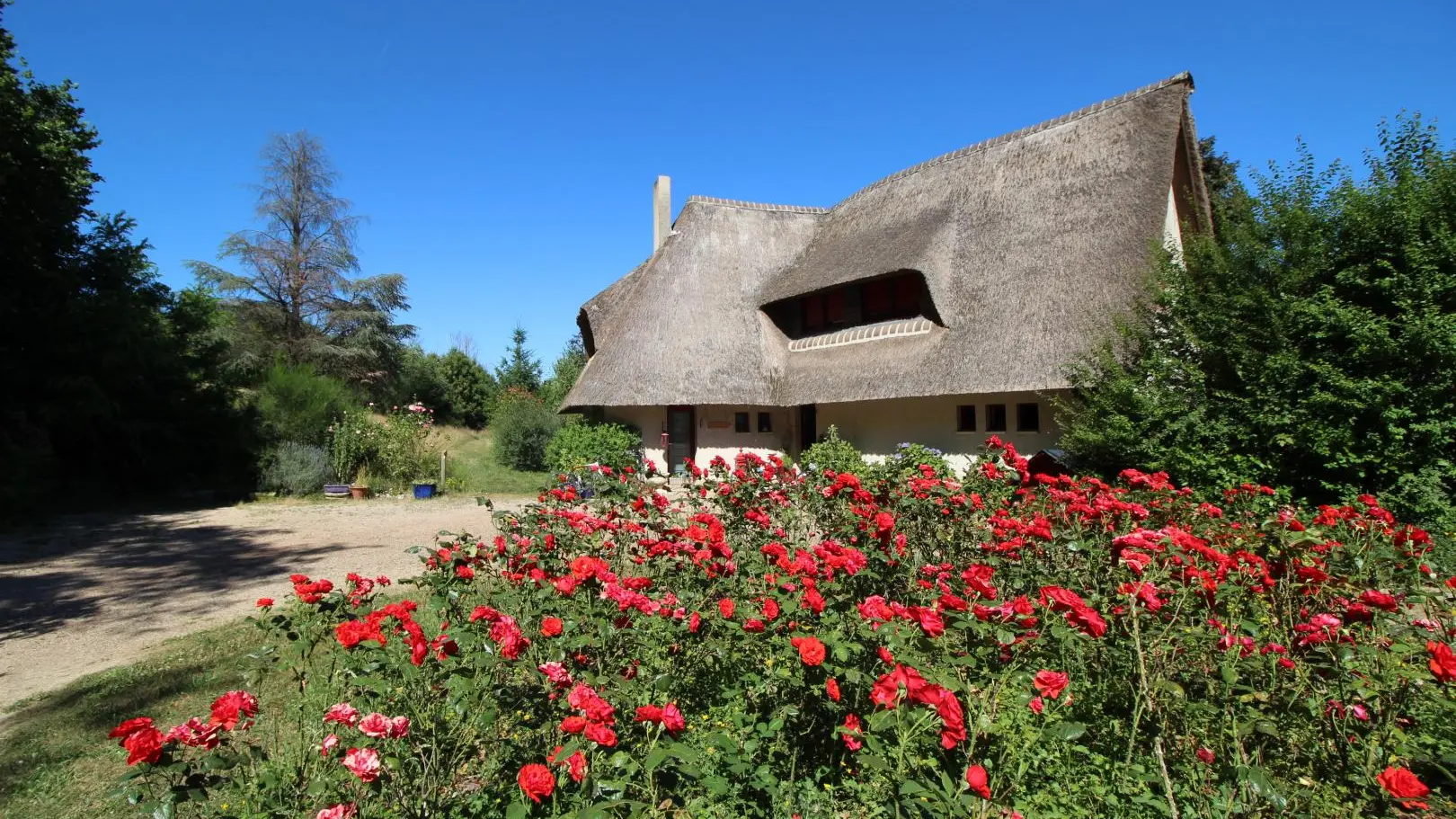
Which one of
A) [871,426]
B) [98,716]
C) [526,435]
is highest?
[526,435]

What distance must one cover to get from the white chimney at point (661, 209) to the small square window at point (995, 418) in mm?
11560

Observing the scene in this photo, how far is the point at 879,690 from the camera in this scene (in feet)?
5.52

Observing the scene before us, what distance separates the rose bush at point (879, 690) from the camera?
1695 mm

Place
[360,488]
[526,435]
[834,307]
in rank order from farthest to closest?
[526,435] < [834,307] < [360,488]

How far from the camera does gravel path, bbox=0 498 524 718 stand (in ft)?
16.5

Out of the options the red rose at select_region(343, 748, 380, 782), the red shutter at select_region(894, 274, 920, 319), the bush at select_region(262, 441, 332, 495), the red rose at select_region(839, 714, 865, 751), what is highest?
the red shutter at select_region(894, 274, 920, 319)

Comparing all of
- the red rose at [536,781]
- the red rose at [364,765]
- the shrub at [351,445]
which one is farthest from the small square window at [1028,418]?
the shrub at [351,445]

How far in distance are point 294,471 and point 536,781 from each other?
14576 mm

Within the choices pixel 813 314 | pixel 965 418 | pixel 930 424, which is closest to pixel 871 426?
pixel 930 424

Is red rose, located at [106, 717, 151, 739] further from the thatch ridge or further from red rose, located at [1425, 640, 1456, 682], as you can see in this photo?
the thatch ridge

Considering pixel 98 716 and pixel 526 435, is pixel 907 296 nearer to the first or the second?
pixel 526 435

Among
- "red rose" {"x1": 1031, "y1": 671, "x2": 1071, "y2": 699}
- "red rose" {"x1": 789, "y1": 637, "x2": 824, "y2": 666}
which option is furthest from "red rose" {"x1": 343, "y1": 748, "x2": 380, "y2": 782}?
"red rose" {"x1": 1031, "y1": 671, "x2": 1071, "y2": 699}

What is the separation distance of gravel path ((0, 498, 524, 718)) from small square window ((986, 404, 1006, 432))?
27.2ft

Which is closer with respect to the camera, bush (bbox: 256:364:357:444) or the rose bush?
the rose bush
